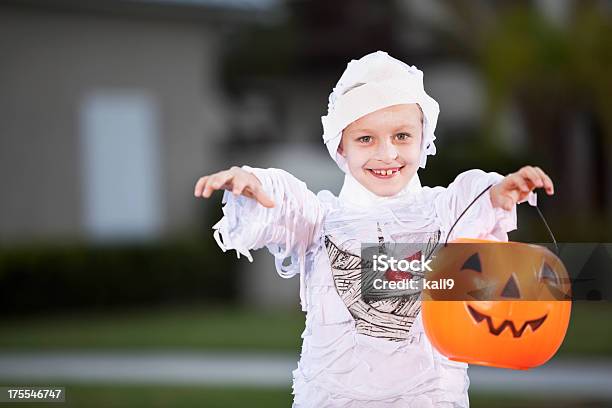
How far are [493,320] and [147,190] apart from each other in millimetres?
10763

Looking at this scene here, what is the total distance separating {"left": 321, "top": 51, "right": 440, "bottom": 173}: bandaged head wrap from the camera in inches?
106

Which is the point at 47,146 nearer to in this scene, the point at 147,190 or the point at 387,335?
the point at 147,190

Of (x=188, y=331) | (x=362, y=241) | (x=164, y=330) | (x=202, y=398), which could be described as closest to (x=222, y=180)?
(x=362, y=241)

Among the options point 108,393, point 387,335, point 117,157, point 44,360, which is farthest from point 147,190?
point 387,335

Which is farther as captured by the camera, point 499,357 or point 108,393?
point 108,393

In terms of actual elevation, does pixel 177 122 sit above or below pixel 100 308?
above

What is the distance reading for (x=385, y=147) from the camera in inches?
107

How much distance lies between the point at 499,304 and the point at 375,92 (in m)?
0.58

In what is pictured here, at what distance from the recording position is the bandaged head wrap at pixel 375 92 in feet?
8.82

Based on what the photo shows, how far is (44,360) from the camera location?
8.97 m

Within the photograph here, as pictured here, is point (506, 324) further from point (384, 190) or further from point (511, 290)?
point (384, 190)

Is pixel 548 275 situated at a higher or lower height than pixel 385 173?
lower

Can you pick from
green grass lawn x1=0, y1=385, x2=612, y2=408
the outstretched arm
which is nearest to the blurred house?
green grass lawn x1=0, y1=385, x2=612, y2=408

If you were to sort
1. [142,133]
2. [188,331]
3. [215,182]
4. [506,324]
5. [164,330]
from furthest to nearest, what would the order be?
[142,133] < [164,330] < [188,331] < [506,324] < [215,182]
